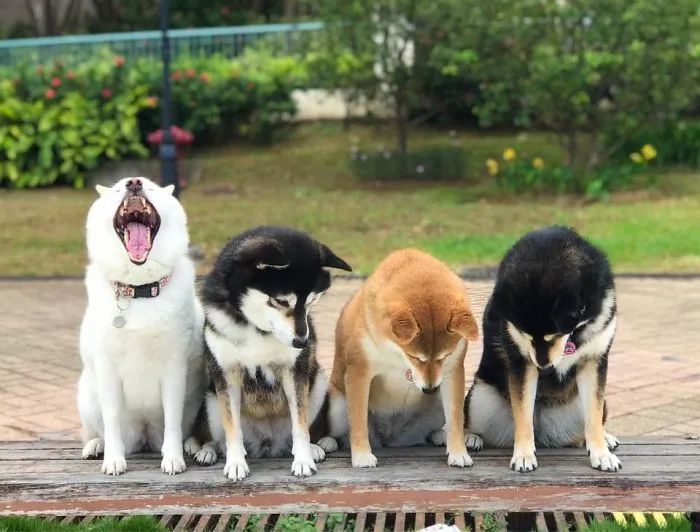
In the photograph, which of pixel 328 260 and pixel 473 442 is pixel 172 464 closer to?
pixel 328 260

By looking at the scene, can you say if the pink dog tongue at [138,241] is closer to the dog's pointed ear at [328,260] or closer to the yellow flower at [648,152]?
the dog's pointed ear at [328,260]

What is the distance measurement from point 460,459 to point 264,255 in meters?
1.22

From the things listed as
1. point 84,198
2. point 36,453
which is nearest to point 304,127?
point 84,198

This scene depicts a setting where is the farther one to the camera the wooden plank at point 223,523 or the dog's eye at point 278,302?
the wooden plank at point 223,523

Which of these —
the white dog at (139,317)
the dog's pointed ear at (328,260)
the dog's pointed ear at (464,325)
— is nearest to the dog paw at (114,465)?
the white dog at (139,317)

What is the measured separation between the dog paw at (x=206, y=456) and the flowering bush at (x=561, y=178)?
436 inches

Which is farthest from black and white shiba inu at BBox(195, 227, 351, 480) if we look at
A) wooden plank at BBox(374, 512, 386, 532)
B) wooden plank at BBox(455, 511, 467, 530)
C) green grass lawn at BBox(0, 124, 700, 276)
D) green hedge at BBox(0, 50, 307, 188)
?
green hedge at BBox(0, 50, 307, 188)

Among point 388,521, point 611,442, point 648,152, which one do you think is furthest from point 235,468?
point 648,152

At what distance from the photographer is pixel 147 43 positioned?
19.6 meters

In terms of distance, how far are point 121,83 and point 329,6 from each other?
4.78 m

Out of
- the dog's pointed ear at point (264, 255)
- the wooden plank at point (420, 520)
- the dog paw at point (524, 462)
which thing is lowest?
the wooden plank at point (420, 520)

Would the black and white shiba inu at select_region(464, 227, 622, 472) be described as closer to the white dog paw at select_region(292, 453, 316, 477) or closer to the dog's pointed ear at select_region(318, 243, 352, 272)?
the dog's pointed ear at select_region(318, 243, 352, 272)

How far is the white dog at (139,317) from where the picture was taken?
11.3 feet

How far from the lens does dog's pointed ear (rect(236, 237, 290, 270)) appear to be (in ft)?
10.8
